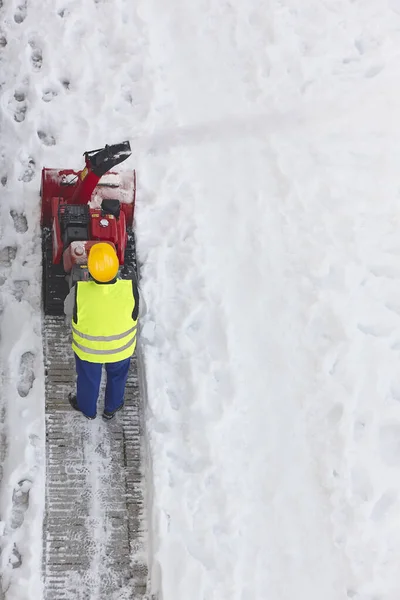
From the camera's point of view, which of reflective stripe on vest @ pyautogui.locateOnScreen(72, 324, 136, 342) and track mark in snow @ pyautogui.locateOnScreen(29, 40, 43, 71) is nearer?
reflective stripe on vest @ pyautogui.locateOnScreen(72, 324, 136, 342)

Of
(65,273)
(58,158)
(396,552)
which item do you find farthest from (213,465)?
(58,158)

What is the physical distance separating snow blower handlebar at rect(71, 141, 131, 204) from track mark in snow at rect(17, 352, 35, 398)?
1248 mm

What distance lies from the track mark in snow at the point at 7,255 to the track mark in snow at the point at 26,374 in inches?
32.4

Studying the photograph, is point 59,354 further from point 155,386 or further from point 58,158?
point 58,158

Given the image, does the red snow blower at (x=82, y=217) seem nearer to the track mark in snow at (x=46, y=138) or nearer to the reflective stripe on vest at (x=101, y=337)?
the reflective stripe on vest at (x=101, y=337)

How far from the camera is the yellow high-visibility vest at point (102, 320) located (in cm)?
469

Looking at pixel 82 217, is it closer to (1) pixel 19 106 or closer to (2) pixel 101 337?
(2) pixel 101 337

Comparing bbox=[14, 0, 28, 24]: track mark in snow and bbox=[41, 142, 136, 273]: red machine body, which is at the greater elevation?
bbox=[14, 0, 28, 24]: track mark in snow

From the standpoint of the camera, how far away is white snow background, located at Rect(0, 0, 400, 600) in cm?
506

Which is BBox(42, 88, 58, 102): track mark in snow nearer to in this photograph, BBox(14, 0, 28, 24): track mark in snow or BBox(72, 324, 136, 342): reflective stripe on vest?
BBox(14, 0, 28, 24): track mark in snow

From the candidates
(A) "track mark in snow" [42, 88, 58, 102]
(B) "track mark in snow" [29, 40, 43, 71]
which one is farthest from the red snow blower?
(B) "track mark in snow" [29, 40, 43, 71]

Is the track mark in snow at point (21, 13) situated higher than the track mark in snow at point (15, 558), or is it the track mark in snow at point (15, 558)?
the track mark in snow at point (21, 13)

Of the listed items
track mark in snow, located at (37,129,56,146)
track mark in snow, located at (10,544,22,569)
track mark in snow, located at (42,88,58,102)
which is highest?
track mark in snow, located at (42,88,58,102)

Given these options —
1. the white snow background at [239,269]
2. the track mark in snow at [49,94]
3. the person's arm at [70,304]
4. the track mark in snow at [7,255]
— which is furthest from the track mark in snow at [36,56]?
the person's arm at [70,304]
